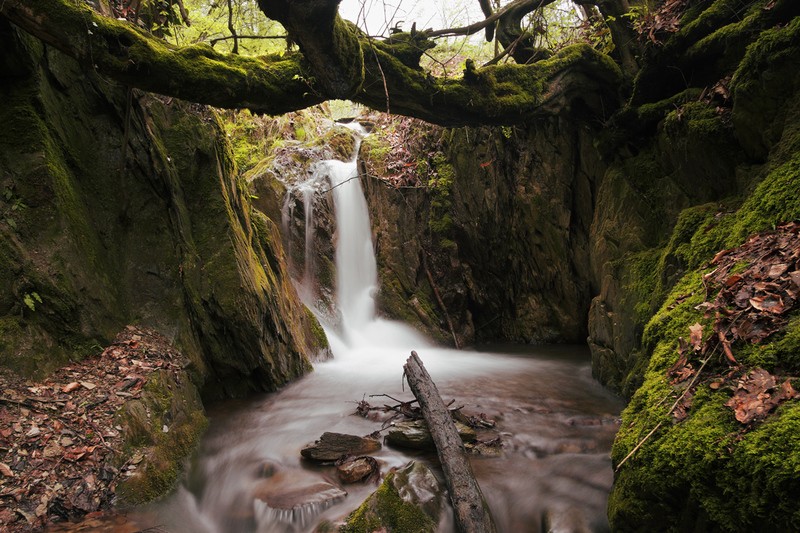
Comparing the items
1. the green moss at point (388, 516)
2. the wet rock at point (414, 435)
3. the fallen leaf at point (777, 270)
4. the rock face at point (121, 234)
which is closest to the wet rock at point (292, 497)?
the green moss at point (388, 516)

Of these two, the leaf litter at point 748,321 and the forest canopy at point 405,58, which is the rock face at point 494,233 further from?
the leaf litter at point 748,321

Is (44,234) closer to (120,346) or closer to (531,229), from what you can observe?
(120,346)

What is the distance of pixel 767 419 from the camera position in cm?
198

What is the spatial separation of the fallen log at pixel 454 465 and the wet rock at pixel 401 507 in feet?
0.53

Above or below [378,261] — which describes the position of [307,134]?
above

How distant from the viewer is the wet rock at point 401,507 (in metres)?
3.06

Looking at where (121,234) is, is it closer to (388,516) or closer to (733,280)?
(388,516)

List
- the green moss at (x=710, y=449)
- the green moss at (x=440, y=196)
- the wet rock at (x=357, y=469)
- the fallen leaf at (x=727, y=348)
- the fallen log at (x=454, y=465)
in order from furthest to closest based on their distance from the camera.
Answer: the green moss at (x=440, y=196)
the wet rock at (x=357, y=469)
the fallen log at (x=454, y=465)
the fallen leaf at (x=727, y=348)
the green moss at (x=710, y=449)

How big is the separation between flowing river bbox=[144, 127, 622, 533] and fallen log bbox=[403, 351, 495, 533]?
0.19 metres

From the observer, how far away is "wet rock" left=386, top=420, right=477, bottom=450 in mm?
4250

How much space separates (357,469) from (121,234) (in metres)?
3.87

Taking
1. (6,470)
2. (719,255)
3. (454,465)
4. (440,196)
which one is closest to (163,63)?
(6,470)

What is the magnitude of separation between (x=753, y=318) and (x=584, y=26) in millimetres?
7509

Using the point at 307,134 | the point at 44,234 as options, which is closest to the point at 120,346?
the point at 44,234
